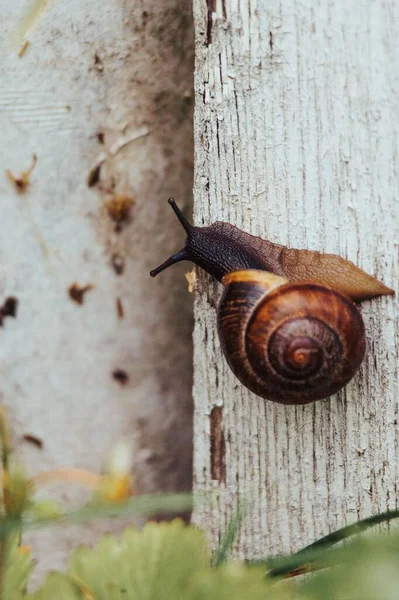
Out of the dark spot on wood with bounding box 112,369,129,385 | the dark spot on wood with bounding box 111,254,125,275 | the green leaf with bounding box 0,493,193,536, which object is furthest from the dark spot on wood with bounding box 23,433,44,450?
the green leaf with bounding box 0,493,193,536

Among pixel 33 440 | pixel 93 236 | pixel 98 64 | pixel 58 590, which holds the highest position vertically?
pixel 98 64

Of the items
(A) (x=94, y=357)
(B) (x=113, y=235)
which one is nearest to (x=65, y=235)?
(B) (x=113, y=235)

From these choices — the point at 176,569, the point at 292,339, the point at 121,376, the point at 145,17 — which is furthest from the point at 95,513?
the point at 145,17

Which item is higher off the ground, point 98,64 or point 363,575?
point 98,64

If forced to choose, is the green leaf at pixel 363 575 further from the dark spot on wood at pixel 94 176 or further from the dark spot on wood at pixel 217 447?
the dark spot on wood at pixel 94 176

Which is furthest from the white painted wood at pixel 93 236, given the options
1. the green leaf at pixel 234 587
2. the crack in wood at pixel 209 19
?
the green leaf at pixel 234 587

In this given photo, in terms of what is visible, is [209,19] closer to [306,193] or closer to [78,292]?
[306,193]

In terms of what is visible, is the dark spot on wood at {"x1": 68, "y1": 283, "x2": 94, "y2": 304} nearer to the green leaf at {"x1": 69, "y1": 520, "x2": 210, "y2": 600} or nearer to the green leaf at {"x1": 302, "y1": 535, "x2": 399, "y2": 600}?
the green leaf at {"x1": 69, "y1": 520, "x2": 210, "y2": 600}
